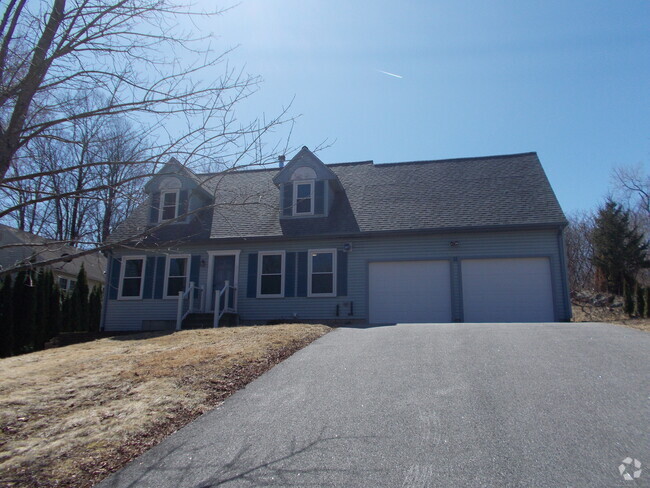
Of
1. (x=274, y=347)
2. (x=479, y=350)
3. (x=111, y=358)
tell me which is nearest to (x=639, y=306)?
(x=479, y=350)

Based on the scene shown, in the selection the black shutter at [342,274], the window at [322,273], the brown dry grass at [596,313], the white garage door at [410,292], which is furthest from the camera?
the brown dry grass at [596,313]

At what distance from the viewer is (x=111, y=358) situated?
884 centimetres

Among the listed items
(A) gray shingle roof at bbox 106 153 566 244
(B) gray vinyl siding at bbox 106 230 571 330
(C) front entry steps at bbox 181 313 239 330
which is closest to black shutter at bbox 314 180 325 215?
(A) gray shingle roof at bbox 106 153 566 244

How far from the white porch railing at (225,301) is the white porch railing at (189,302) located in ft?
2.40

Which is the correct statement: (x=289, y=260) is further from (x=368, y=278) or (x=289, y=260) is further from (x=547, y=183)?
(x=547, y=183)

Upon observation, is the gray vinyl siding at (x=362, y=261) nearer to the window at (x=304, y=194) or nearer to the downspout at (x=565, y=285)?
the downspout at (x=565, y=285)

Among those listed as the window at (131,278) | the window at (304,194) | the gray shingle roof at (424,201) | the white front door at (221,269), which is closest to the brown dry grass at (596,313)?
the gray shingle roof at (424,201)

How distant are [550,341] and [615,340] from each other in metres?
1.15

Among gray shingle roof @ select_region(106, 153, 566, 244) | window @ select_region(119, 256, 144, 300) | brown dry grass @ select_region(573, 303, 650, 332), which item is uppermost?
gray shingle roof @ select_region(106, 153, 566, 244)

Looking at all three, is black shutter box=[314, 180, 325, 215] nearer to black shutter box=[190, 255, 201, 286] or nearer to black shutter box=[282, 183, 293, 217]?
black shutter box=[282, 183, 293, 217]

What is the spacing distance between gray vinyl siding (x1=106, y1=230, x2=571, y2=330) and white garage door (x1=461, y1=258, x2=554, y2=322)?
0.20m

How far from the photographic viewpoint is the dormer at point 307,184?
54.7 ft

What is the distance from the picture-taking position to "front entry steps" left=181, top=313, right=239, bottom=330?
1519cm

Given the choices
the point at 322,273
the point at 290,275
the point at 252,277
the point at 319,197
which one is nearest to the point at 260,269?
the point at 252,277
